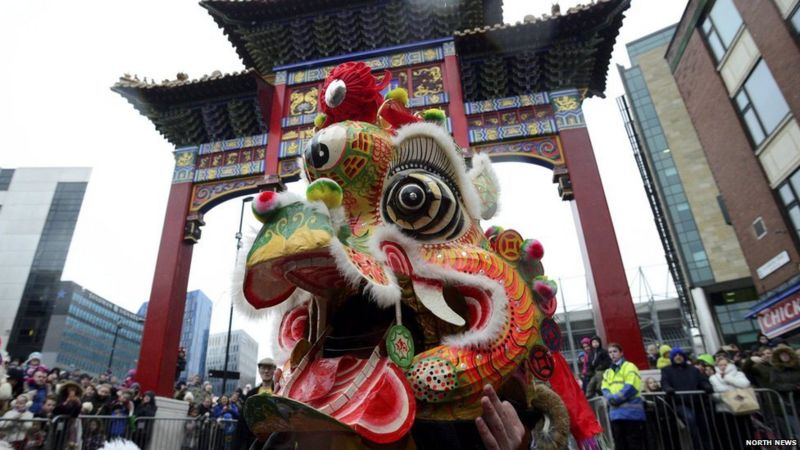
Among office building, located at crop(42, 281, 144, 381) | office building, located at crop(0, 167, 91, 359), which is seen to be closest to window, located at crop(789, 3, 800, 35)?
office building, located at crop(42, 281, 144, 381)

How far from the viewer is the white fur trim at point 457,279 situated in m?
1.27

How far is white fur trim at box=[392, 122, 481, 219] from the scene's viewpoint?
1.57m

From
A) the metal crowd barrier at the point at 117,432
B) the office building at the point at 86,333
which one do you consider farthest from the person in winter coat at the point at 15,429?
the office building at the point at 86,333

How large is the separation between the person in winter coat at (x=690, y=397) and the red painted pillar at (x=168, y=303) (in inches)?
274

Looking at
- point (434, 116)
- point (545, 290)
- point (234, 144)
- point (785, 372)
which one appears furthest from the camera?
point (234, 144)

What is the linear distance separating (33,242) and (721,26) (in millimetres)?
42771

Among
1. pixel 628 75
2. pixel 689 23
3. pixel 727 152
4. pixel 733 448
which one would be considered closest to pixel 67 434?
pixel 733 448

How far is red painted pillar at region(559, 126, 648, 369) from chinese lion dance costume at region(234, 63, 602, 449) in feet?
15.3

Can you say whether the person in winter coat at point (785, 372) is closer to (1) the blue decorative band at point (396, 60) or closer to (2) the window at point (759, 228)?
(1) the blue decorative band at point (396, 60)

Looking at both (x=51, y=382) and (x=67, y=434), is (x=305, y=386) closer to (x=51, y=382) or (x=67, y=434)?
(x=67, y=434)

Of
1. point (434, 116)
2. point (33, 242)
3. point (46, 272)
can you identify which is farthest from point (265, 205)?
point (33, 242)

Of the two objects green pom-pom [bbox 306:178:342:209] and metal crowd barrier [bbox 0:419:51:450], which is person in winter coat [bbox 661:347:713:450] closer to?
green pom-pom [bbox 306:178:342:209]

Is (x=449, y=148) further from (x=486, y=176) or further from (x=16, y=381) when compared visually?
(x=16, y=381)

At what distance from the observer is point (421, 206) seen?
1.43 meters
